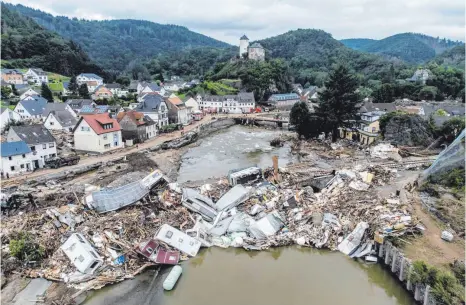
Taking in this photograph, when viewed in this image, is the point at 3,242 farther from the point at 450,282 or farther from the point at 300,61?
the point at 300,61

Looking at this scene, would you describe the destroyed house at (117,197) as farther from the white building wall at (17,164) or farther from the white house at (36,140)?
the white house at (36,140)

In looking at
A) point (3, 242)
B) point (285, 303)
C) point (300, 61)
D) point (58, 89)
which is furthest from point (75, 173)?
point (300, 61)

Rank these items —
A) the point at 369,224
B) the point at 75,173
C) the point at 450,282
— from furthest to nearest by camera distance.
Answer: the point at 75,173, the point at 369,224, the point at 450,282

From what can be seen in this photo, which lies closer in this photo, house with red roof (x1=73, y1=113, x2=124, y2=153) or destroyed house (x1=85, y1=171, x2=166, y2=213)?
destroyed house (x1=85, y1=171, x2=166, y2=213)

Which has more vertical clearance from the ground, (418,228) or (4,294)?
(418,228)

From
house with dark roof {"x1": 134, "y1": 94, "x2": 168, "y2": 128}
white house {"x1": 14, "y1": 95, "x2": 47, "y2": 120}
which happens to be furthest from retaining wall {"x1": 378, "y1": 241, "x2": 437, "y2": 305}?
white house {"x1": 14, "y1": 95, "x2": 47, "y2": 120}

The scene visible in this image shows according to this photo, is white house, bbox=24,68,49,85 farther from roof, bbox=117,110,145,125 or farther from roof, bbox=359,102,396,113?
roof, bbox=359,102,396,113

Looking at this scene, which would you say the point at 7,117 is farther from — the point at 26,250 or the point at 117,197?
the point at 26,250
